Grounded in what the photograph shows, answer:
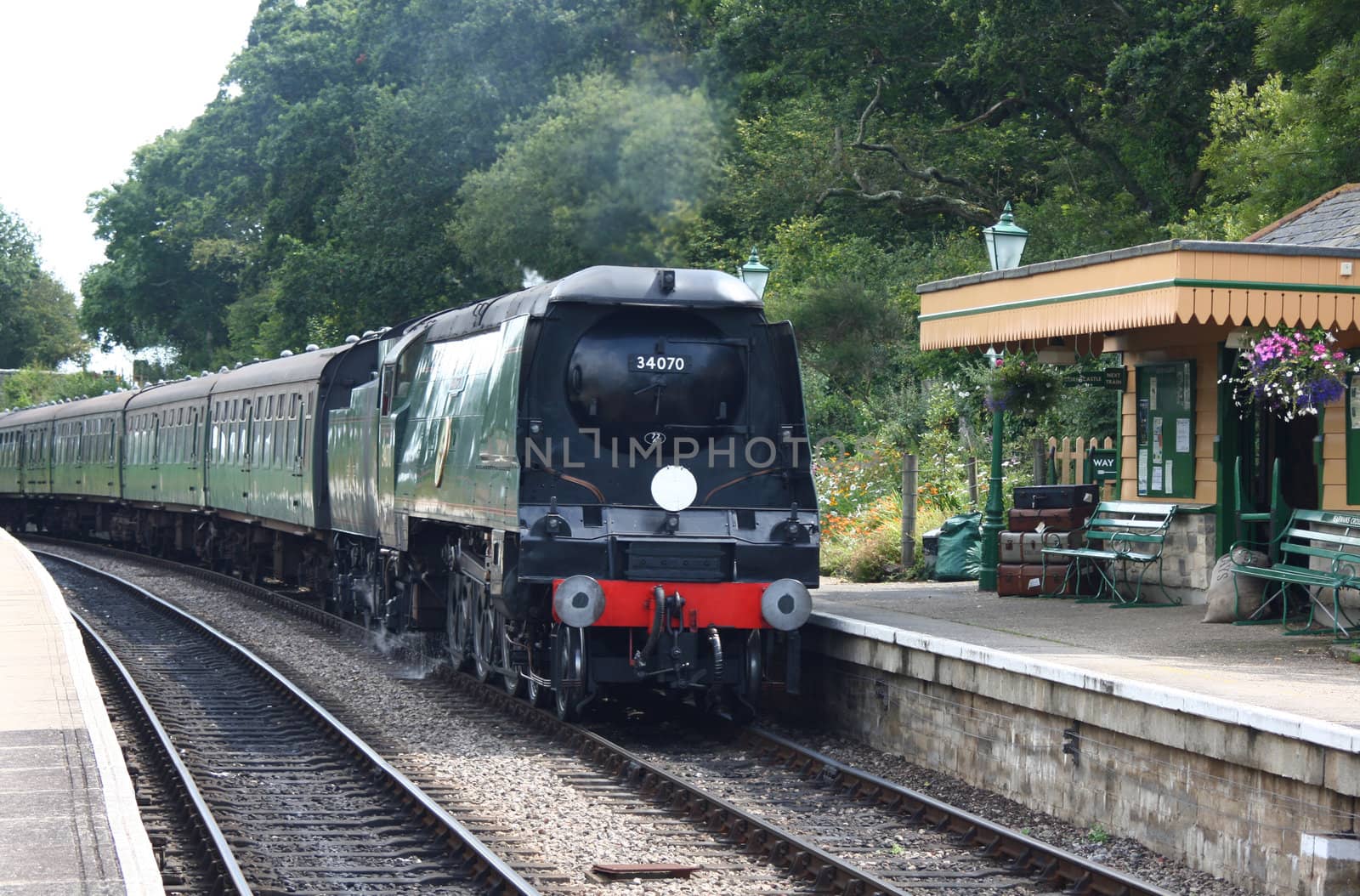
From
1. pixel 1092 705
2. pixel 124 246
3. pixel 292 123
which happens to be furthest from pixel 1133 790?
pixel 124 246

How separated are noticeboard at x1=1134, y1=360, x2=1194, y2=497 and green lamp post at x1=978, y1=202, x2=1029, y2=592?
1.52 metres

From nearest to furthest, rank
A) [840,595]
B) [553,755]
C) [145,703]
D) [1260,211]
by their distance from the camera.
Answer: [553,755]
[145,703]
[840,595]
[1260,211]

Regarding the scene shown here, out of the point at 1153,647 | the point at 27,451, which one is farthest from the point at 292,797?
the point at 27,451

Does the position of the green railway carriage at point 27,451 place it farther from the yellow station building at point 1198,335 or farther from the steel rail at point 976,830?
the steel rail at point 976,830

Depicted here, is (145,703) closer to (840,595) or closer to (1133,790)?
(840,595)

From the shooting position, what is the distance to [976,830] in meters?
8.63

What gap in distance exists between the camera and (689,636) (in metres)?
11.4

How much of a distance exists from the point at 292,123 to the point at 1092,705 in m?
47.8

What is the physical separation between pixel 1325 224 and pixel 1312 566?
2.88 metres

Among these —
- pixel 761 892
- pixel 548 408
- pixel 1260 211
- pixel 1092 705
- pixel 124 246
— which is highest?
pixel 124 246

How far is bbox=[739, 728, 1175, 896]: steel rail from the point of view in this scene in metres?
7.50

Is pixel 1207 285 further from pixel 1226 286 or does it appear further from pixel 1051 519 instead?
pixel 1051 519

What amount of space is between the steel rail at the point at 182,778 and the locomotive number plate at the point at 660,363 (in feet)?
13.4

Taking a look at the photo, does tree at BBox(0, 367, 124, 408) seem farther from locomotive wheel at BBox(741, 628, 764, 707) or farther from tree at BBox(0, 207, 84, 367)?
locomotive wheel at BBox(741, 628, 764, 707)
